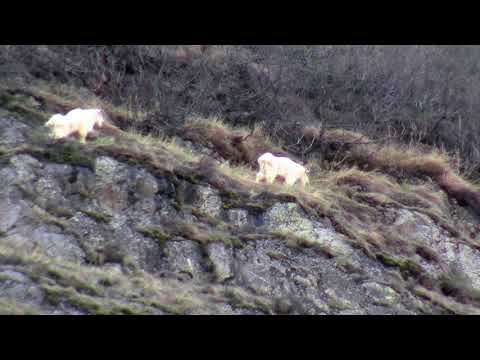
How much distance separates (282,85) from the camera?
49.5 feet

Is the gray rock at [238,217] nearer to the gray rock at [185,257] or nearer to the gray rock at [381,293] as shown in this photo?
the gray rock at [185,257]

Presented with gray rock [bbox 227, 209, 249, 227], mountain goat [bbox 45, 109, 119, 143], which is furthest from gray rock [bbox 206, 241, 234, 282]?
mountain goat [bbox 45, 109, 119, 143]

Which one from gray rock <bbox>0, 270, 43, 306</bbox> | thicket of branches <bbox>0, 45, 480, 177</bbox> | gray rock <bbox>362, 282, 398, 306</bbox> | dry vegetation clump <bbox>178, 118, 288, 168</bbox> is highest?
thicket of branches <bbox>0, 45, 480, 177</bbox>

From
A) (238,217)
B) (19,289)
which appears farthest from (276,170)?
(19,289)

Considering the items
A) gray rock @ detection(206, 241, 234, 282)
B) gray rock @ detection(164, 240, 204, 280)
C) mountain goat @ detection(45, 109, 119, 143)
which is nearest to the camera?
gray rock @ detection(164, 240, 204, 280)

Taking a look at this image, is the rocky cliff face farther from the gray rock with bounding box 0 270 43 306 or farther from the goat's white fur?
the goat's white fur

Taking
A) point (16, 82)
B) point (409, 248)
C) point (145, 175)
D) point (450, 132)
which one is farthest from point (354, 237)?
point (450, 132)

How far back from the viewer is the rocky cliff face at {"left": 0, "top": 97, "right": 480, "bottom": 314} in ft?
20.6

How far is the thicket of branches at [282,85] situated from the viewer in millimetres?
12336

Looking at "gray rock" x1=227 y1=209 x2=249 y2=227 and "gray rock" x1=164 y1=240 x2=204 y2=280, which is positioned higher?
"gray rock" x1=227 y1=209 x2=249 y2=227

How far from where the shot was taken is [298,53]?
676 inches

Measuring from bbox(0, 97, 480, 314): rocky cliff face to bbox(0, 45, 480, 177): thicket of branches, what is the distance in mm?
3070

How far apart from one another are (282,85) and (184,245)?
8582 mm

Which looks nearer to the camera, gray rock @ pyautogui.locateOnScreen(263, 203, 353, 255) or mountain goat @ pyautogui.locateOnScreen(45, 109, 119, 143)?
gray rock @ pyautogui.locateOnScreen(263, 203, 353, 255)
